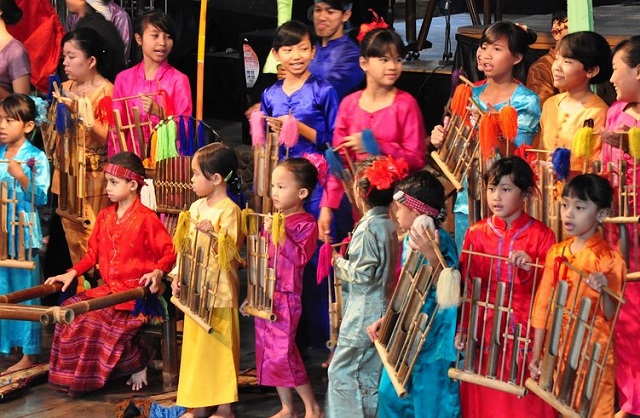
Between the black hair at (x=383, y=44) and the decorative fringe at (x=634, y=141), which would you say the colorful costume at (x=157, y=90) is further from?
the decorative fringe at (x=634, y=141)

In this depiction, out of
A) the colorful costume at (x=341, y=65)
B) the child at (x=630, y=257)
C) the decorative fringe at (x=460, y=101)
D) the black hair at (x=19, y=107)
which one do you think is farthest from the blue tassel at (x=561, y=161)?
the black hair at (x=19, y=107)

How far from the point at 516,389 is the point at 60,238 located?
10.8 ft

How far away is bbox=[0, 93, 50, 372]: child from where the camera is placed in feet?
21.6

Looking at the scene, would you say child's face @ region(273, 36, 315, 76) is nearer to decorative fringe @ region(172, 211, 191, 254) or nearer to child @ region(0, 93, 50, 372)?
decorative fringe @ region(172, 211, 191, 254)

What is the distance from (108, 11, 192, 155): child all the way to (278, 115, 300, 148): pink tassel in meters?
0.93

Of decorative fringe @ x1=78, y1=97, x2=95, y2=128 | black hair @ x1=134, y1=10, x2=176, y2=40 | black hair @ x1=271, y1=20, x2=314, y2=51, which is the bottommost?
decorative fringe @ x1=78, y1=97, x2=95, y2=128

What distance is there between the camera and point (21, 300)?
6.22 metres

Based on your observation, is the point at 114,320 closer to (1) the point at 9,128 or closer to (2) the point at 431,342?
(1) the point at 9,128

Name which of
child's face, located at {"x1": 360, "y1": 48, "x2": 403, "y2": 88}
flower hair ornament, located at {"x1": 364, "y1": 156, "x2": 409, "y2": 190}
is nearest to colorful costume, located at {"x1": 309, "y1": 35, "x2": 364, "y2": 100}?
child's face, located at {"x1": 360, "y1": 48, "x2": 403, "y2": 88}

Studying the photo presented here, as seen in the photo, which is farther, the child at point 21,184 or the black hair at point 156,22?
the black hair at point 156,22

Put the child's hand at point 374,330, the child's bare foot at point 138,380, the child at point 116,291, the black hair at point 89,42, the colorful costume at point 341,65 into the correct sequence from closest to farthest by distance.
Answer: the child's hand at point 374,330, the child at point 116,291, the child's bare foot at point 138,380, the colorful costume at point 341,65, the black hair at point 89,42

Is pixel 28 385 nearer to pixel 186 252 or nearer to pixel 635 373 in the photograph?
pixel 186 252

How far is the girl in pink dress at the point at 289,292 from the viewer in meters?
5.80

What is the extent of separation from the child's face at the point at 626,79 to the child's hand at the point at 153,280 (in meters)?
2.16
